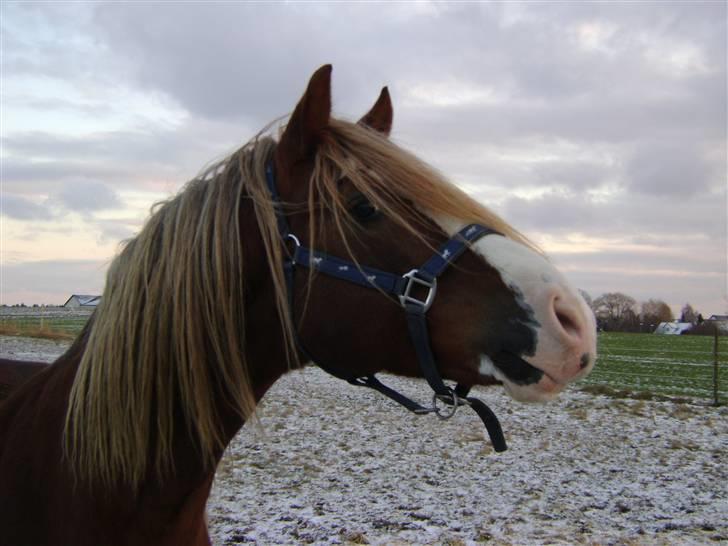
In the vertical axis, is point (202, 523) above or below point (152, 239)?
below

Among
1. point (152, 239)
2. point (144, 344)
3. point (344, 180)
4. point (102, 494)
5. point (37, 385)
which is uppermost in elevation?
point (344, 180)

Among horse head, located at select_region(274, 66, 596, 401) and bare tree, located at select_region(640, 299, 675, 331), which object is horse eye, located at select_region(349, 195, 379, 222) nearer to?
horse head, located at select_region(274, 66, 596, 401)

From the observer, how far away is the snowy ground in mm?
5652

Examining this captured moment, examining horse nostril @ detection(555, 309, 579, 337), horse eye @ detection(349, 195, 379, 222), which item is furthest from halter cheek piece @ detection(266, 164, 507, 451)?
horse nostril @ detection(555, 309, 579, 337)

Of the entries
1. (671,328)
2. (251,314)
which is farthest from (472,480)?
(671,328)

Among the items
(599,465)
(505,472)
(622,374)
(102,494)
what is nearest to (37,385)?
(102,494)

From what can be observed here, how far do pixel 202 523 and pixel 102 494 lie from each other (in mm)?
393

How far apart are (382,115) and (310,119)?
0.47 meters

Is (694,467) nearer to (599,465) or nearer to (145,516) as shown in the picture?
(599,465)

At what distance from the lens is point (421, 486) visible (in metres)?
7.02

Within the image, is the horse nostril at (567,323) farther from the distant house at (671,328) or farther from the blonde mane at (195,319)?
the distant house at (671,328)

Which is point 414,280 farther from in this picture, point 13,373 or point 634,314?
point 634,314

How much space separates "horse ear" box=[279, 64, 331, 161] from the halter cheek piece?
138 mm

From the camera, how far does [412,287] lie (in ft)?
5.47
